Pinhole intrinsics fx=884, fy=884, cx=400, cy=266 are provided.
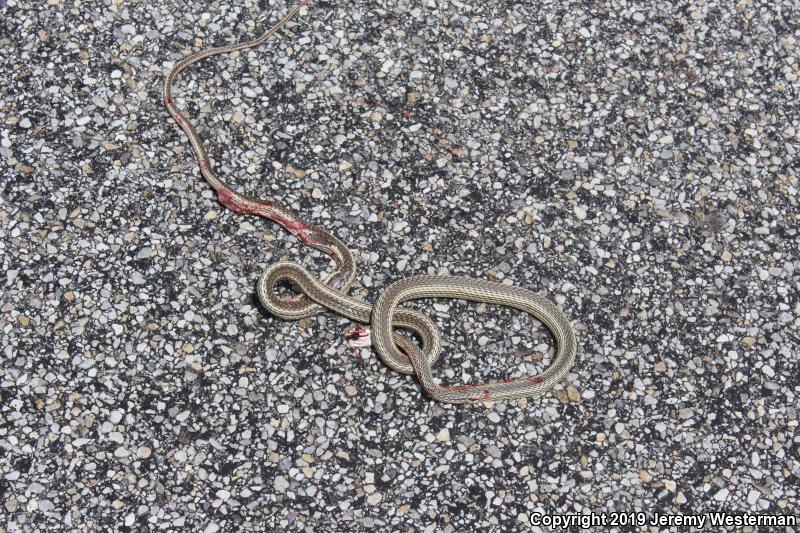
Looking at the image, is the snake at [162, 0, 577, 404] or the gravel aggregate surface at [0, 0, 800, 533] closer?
the gravel aggregate surface at [0, 0, 800, 533]

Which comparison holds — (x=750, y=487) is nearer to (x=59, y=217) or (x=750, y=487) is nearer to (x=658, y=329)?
(x=658, y=329)

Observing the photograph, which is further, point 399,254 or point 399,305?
point 399,254

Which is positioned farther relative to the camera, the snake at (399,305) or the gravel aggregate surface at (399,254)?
the snake at (399,305)

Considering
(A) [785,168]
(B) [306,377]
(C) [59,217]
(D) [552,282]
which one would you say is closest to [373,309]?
(B) [306,377]

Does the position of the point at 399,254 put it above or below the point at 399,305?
above
